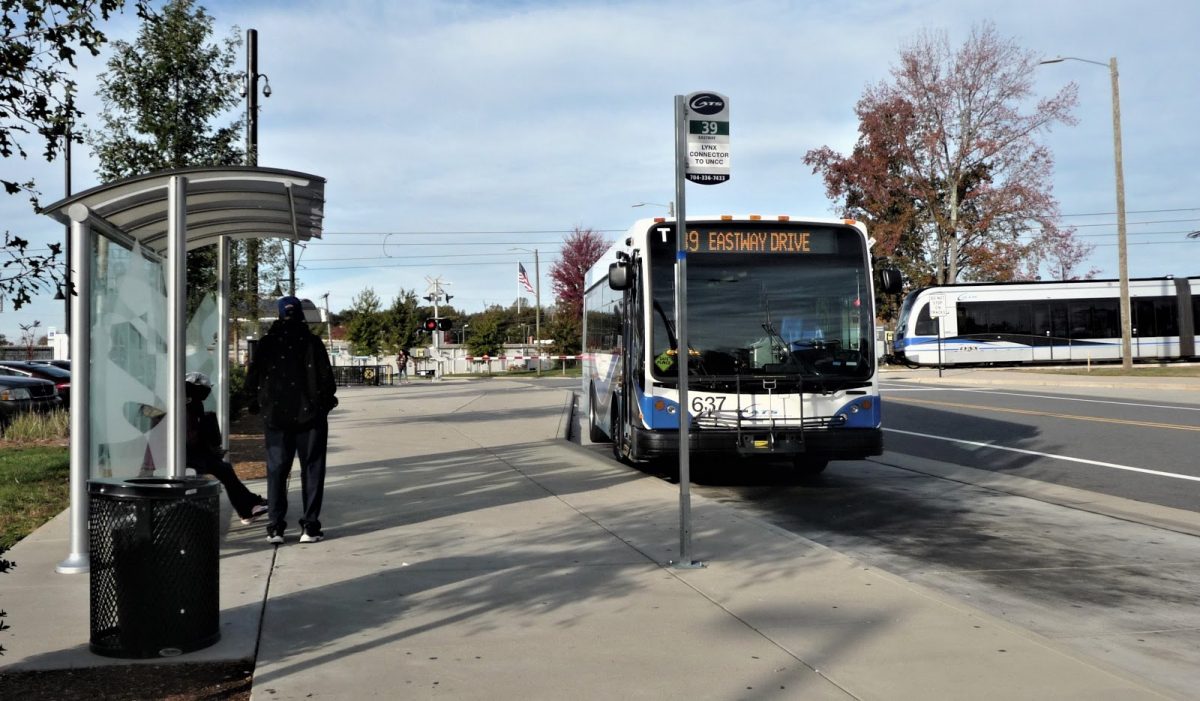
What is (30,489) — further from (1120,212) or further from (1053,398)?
(1120,212)

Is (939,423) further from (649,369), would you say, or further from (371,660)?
(371,660)

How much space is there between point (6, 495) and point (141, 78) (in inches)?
232

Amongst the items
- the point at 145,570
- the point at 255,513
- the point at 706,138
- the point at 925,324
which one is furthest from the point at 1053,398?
the point at 145,570

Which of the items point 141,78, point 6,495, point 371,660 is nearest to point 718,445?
point 371,660

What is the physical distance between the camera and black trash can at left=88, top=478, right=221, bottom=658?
513 centimetres

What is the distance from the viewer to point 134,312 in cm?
804

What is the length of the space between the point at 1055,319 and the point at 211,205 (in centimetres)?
3845

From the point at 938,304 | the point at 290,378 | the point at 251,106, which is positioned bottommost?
the point at 290,378

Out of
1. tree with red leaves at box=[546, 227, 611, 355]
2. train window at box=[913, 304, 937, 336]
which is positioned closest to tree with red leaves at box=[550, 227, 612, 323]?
tree with red leaves at box=[546, 227, 611, 355]

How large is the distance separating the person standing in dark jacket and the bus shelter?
67cm

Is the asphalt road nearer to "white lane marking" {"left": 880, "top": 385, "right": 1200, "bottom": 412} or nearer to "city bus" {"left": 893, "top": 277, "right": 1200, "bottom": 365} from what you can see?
"white lane marking" {"left": 880, "top": 385, "right": 1200, "bottom": 412}

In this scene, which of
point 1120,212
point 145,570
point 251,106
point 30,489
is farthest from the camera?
point 1120,212

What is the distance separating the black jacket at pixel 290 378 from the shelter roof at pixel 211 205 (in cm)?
118

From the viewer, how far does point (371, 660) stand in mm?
5191
